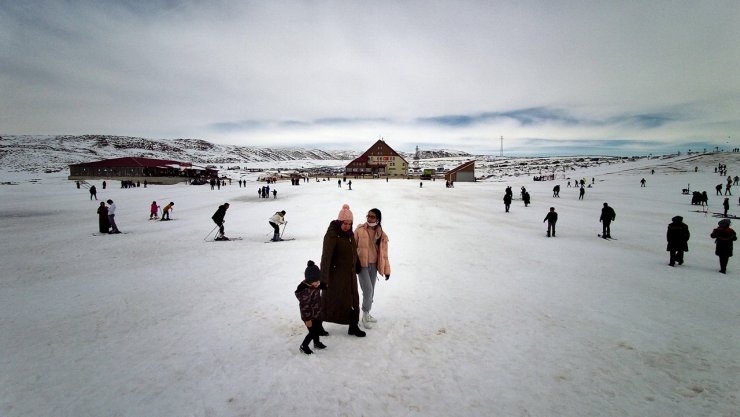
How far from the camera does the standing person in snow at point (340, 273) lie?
4629 millimetres

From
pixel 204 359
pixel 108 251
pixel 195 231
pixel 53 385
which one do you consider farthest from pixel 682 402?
pixel 195 231

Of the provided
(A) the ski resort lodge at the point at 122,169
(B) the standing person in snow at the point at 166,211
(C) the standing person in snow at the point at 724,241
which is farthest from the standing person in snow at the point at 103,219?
(A) the ski resort lodge at the point at 122,169

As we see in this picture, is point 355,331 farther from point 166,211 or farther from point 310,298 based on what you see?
point 166,211

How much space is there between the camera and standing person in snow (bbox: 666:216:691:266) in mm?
9344

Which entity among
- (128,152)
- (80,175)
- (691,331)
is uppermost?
(128,152)

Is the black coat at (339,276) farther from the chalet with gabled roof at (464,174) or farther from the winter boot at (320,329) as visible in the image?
the chalet with gabled roof at (464,174)

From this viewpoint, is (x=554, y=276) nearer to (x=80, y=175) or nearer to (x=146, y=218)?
(x=146, y=218)

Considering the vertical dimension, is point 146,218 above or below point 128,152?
below

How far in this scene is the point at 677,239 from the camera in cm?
945

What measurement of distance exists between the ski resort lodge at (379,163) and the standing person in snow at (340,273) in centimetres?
9422

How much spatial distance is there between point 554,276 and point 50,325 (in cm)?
1051

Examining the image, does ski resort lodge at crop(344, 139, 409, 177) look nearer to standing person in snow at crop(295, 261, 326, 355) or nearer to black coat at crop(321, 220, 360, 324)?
black coat at crop(321, 220, 360, 324)

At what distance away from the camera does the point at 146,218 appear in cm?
1911

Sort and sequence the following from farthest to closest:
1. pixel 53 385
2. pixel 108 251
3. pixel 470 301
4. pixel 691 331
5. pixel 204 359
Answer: pixel 108 251, pixel 470 301, pixel 691 331, pixel 204 359, pixel 53 385
